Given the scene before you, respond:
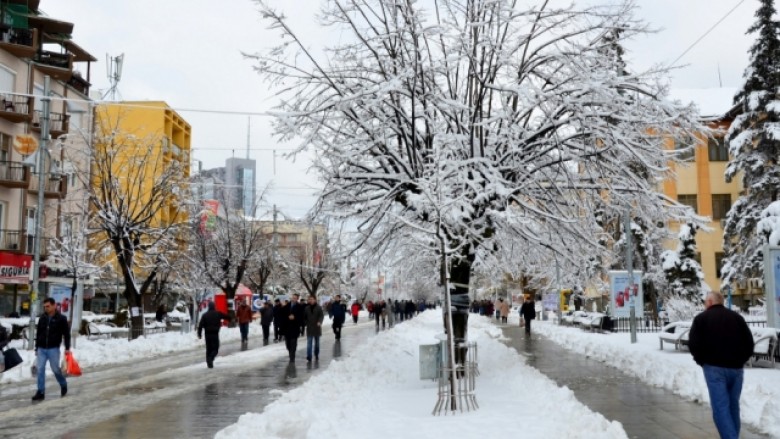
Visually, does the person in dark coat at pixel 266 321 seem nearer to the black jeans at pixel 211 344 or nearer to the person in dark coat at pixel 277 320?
the person in dark coat at pixel 277 320

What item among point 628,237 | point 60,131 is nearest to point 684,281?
point 628,237

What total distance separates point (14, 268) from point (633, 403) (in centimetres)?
3027

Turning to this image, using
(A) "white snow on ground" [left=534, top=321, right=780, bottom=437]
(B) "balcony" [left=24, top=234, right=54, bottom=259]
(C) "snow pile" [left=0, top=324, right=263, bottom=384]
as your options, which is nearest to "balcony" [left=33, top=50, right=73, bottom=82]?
(B) "balcony" [left=24, top=234, right=54, bottom=259]

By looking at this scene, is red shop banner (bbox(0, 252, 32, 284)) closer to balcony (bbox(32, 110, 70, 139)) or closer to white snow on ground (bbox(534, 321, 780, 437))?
balcony (bbox(32, 110, 70, 139))

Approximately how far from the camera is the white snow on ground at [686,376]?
9305mm

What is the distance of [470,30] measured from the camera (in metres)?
13.7

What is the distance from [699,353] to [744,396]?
12.5 feet

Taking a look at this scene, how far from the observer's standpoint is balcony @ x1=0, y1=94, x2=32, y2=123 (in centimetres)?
3372

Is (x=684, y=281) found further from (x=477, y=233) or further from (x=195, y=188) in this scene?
(x=477, y=233)

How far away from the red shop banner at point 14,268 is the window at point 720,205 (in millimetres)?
48961

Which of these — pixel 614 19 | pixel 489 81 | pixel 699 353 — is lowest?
pixel 699 353

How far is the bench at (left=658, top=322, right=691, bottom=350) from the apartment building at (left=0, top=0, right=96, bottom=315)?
24.6m

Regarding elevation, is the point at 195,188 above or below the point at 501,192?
above

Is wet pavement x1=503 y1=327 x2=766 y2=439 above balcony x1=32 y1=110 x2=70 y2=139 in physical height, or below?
below
